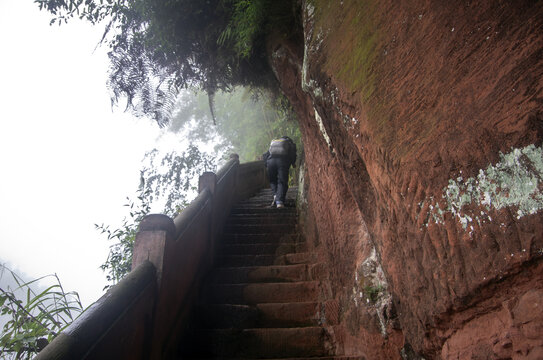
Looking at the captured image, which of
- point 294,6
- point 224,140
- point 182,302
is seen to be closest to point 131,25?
point 294,6

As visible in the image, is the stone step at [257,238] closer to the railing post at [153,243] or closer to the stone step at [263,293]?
the stone step at [263,293]

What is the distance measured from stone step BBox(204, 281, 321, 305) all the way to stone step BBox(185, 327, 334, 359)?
0.61m

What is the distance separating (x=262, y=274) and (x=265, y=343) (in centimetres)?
121

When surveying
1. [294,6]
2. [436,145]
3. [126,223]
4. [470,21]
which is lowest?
[436,145]

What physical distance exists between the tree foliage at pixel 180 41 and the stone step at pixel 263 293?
2.94 metres

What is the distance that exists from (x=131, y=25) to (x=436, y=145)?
512 centimetres

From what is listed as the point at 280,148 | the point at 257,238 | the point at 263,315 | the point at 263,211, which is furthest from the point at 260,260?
the point at 280,148

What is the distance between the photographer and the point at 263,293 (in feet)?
13.7

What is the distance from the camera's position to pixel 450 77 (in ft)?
4.87

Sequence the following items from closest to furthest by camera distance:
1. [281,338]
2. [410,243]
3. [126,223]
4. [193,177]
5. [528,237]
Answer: [528,237], [410,243], [281,338], [126,223], [193,177]

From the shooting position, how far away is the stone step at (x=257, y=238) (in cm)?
555

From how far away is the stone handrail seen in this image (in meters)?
1.94

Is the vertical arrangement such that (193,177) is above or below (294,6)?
above

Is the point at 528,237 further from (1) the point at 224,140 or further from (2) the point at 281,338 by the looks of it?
(1) the point at 224,140
